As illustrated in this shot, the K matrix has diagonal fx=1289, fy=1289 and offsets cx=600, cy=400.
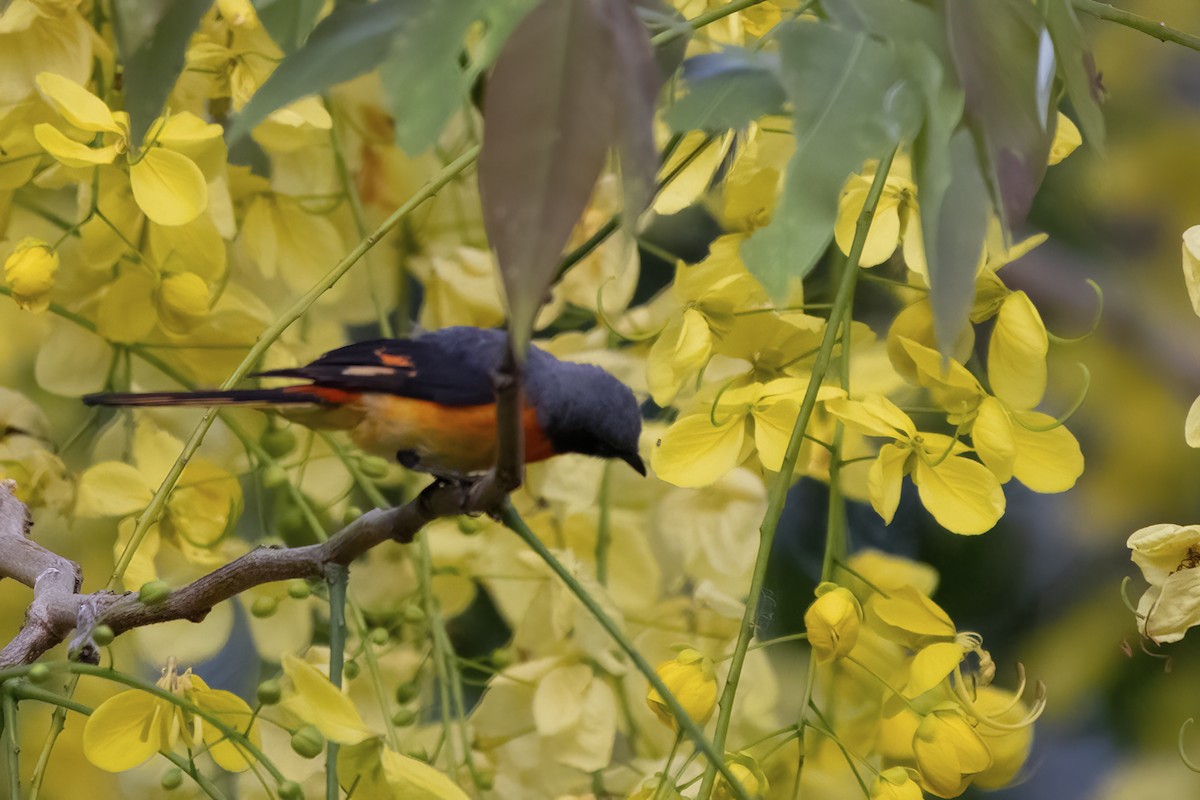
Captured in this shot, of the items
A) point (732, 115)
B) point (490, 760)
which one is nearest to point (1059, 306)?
point (490, 760)

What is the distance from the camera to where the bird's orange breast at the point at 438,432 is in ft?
1.97

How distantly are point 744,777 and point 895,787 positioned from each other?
6 cm

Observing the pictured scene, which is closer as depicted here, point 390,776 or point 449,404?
point 390,776

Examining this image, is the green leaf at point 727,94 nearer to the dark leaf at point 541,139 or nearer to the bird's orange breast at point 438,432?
the dark leaf at point 541,139

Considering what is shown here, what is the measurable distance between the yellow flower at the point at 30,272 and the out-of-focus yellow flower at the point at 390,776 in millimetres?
252

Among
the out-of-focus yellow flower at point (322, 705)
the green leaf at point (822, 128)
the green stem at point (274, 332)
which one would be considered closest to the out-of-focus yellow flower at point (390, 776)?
the out-of-focus yellow flower at point (322, 705)

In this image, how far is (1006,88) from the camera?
308 millimetres

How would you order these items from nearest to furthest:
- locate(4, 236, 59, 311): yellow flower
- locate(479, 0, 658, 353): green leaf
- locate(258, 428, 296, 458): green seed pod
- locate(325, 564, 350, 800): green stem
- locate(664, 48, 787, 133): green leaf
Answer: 1. locate(479, 0, 658, 353): green leaf
2. locate(664, 48, 787, 133): green leaf
3. locate(325, 564, 350, 800): green stem
4. locate(4, 236, 59, 311): yellow flower
5. locate(258, 428, 296, 458): green seed pod

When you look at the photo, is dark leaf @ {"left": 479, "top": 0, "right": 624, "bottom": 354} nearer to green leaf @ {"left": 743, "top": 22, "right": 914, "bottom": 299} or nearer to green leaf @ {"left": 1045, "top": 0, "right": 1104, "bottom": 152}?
green leaf @ {"left": 743, "top": 22, "right": 914, "bottom": 299}

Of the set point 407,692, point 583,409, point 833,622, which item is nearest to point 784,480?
point 833,622

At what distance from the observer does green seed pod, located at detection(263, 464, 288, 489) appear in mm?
635

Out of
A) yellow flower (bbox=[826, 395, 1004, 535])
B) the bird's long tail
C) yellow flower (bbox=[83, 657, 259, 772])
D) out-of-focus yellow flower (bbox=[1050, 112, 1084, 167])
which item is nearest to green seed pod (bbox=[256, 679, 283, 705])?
yellow flower (bbox=[83, 657, 259, 772])

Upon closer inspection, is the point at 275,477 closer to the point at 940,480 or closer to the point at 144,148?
the point at 144,148

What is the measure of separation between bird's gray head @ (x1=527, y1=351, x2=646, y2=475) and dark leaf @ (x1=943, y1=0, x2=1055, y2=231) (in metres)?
0.32
